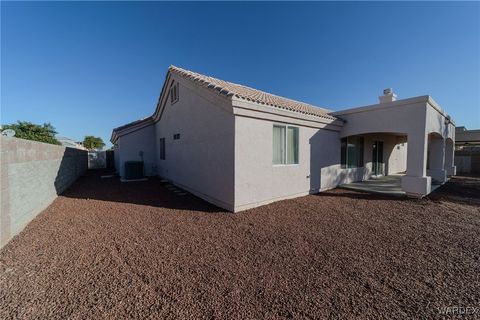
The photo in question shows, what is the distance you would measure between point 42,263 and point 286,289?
418 cm

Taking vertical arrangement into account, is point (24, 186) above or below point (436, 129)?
below

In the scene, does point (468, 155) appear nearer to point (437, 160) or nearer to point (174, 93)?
point (437, 160)

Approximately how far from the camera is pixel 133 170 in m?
12.3

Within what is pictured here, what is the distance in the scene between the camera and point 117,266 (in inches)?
132

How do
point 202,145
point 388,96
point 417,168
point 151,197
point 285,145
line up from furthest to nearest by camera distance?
point 388,96 → point 151,197 → point 202,145 → point 417,168 → point 285,145

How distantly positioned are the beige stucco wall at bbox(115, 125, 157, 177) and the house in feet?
8.38

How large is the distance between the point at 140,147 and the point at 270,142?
10.6m

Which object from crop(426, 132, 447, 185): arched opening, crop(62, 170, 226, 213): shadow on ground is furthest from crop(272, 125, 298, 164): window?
crop(426, 132, 447, 185): arched opening

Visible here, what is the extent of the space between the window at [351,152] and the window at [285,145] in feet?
13.1

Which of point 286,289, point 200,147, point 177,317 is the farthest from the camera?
point 200,147

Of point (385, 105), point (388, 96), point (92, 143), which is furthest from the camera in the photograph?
point (92, 143)

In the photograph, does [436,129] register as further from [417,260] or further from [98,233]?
[98,233]

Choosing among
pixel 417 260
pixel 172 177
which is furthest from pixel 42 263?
pixel 172 177

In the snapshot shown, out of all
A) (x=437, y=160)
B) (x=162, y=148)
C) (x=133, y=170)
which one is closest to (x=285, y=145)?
(x=162, y=148)
